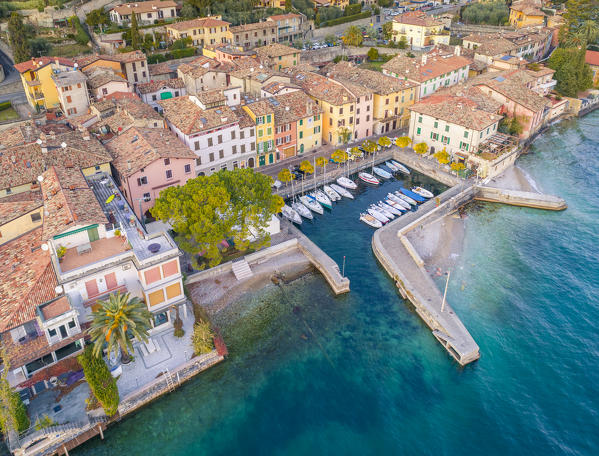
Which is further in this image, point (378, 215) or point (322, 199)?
point (322, 199)

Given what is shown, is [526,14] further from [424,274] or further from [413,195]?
[424,274]

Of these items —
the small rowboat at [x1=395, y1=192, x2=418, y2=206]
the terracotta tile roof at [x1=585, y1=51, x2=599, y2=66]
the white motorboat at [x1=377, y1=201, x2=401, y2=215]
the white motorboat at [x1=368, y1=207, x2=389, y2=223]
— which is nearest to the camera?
the white motorboat at [x1=368, y1=207, x2=389, y2=223]

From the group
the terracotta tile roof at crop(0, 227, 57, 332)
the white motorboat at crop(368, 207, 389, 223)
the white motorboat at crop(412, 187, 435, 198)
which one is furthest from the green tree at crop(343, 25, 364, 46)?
the terracotta tile roof at crop(0, 227, 57, 332)

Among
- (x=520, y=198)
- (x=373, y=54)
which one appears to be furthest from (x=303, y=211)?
(x=373, y=54)

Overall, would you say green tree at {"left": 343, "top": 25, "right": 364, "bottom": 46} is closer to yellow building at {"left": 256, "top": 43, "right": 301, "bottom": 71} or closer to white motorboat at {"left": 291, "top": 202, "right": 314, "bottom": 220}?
yellow building at {"left": 256, "top": 43, "right": 301, "bottom": 71}

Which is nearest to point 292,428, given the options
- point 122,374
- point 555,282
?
point 122,374
